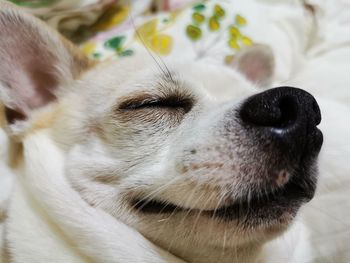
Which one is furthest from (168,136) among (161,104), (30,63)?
(30,63)

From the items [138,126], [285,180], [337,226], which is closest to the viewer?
[285,180]

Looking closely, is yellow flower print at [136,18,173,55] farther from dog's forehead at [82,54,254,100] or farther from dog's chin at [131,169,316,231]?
dog's chin at [131,169,316,231]

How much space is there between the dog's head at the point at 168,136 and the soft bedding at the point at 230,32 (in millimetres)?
296

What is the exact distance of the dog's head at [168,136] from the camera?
846 mm

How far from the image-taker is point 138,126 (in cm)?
104

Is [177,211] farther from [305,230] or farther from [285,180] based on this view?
[305,230]

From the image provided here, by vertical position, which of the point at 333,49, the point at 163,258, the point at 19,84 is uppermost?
the point at 19,84

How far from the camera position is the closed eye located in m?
1.07

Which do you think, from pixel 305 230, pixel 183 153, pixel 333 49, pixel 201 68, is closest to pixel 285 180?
pixel 183 153

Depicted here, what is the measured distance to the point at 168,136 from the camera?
3.35 ft

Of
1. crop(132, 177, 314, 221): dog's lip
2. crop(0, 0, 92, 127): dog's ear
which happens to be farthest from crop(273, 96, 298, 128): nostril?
crop(0, 0, 92, 127): dog's ear

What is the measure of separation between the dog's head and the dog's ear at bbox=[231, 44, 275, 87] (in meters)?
0.25

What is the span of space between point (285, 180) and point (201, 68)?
0.58m

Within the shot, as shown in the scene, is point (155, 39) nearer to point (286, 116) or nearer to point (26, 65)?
point (26, 65)
